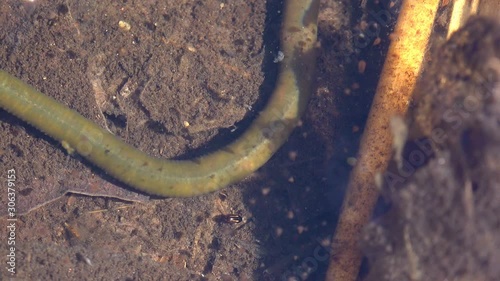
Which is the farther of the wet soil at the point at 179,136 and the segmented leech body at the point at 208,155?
the wet soil at the point at 179,136

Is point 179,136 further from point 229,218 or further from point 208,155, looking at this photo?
point 229,218

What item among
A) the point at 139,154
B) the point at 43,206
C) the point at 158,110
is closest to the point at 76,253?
the point at 43,206

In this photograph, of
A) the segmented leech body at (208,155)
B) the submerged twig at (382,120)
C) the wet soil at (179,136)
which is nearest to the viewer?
the submerged twig at (382,120)

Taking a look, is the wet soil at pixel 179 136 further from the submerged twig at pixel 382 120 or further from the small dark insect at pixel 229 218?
the submerged twig at pixel 382 120

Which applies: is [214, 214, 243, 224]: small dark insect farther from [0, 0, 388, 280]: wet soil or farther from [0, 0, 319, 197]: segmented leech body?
[0, 0, 319, 197]: segmented leech body

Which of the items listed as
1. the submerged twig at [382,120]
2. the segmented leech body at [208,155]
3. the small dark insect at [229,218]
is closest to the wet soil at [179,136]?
the small dark insect at [229,218]

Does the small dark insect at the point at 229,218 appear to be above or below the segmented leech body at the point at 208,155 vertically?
below
